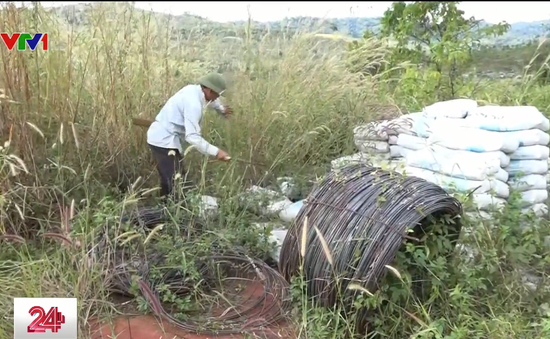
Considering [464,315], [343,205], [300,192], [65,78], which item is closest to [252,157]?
[300,192]

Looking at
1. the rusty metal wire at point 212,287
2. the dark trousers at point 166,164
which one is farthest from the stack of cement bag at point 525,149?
the dark trousers at point 166,164

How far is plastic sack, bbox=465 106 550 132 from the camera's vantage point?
409cm

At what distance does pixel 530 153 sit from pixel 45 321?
3.30 m

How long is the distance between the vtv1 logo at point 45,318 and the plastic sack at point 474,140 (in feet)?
8.57

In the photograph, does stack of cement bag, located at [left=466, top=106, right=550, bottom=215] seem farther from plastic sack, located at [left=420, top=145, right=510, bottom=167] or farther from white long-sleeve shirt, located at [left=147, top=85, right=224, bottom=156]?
white long-sleeve shirt, located at [left=147, top=85, right=224, bottom=156]

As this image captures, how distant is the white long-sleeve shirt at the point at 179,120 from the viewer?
432cm

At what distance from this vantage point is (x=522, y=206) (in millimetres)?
4035

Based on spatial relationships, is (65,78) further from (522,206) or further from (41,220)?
(522,206)

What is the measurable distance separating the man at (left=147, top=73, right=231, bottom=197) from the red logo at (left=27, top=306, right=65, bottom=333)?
5.17 feet

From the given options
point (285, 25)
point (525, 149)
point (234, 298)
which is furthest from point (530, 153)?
point (285, 25)

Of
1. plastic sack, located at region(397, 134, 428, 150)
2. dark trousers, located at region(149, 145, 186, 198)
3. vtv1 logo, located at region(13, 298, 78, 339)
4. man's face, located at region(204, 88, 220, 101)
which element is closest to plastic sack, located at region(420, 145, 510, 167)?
plastic sack, located at region(397, 134, 428, 150)

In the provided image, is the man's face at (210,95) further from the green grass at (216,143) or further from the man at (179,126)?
the green grass at (216,143)

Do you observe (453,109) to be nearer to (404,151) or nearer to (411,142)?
(411,142)

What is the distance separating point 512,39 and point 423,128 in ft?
14.1
